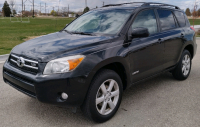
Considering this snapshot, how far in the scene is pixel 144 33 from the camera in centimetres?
356

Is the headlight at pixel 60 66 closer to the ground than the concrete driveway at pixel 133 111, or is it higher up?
higher up

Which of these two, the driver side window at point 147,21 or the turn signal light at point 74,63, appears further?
the driver side window at point 147,21

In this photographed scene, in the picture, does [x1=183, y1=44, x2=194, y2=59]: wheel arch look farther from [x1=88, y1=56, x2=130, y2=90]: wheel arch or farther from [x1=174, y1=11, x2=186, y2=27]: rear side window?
[x1=88, y1=56, x2=130, y2=90]: wheel arch

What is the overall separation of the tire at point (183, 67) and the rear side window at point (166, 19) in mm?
786

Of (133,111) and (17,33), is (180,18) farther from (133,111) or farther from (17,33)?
(17,33)

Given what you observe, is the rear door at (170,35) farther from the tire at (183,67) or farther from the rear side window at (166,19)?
the tire at (183,67)

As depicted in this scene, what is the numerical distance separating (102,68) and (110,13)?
138 centimetres

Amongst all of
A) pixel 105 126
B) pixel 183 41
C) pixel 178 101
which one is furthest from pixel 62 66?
pixel 183 41

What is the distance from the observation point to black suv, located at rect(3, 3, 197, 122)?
282 cm

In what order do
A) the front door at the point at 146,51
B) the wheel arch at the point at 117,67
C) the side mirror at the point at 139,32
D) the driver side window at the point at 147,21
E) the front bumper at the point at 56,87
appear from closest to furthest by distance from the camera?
the front bumper at the point at 56,87
the wheel arch at the point at 117,67
the side mirror at the point at 139,32
the front door at the point at 146,51
the driver side window at the point at 147,21

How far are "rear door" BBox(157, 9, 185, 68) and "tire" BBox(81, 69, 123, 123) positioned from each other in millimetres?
1629

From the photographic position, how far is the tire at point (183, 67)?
5066 mm

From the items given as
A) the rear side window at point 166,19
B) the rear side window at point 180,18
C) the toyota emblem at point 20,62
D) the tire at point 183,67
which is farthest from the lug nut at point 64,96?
the rear side window at point 180,18

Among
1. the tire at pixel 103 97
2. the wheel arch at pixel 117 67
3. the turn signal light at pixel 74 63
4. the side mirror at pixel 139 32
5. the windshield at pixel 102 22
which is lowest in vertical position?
the tire at pixel 103 97
